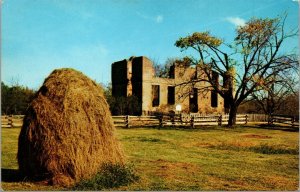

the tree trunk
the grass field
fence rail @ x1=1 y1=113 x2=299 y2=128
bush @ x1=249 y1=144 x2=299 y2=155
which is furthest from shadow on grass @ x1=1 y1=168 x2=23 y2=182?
the tree trunk

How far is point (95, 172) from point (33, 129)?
166cm

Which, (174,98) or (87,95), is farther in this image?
(174,98)

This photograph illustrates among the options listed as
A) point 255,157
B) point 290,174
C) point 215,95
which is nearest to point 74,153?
point 290,174

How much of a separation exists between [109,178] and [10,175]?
2.86m

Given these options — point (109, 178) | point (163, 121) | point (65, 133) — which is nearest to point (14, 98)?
point (163, 121)

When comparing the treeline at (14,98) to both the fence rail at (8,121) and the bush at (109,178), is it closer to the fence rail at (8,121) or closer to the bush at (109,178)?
the fence rail at (8,121)

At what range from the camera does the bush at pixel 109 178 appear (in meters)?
8.48

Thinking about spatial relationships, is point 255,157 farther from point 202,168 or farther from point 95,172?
point 95,172

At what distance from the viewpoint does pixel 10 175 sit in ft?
32.6

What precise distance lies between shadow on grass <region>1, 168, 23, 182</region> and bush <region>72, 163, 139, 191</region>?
1.79 metres

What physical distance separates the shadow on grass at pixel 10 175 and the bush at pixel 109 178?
1.79 metres

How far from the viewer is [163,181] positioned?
9.48 m

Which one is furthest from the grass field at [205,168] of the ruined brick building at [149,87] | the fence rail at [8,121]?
the ruined brick building at [149,87]

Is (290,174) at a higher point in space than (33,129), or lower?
lower
